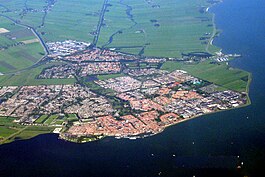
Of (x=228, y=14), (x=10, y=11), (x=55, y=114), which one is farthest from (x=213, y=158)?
(x=10, y=11)

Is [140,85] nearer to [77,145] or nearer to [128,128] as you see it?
[128,128]

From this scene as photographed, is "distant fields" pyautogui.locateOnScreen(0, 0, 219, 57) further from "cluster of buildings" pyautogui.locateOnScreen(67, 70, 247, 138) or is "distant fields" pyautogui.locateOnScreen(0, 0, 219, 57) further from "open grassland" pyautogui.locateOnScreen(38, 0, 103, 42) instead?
"cluster of buildings" pyautogui.locateOnScreen(67, 70, 247, 138)

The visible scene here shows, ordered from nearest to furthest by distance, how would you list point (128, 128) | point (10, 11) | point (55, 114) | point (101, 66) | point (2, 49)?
point (128, 128), point (55, 114), point (101, 66), point (2, 49), point (10, 11)

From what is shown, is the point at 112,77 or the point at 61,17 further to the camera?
the point at 61,17

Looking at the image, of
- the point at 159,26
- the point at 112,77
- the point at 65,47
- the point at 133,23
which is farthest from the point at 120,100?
the point at 133,23

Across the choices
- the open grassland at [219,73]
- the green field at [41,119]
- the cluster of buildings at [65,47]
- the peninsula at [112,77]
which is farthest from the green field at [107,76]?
the cluster of buildings at [65,47]

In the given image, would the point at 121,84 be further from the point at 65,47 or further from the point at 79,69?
the point at 65,47
